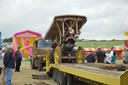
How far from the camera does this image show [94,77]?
477cm

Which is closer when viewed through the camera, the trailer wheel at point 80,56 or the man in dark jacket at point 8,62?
the man in dark jacket at point 8,62

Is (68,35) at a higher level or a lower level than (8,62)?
higher

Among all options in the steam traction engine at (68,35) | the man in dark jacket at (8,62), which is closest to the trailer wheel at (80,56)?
the steam traction engine at (68,35)

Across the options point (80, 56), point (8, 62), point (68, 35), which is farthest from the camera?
point (80, 56)

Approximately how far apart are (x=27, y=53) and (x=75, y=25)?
21.0 meters

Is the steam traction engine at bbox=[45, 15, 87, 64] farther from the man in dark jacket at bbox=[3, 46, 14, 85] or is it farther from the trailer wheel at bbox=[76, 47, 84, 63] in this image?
the man in dark jacket at bbox=[3, 46, 14, 85]

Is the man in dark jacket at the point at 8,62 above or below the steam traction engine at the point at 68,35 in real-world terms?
below

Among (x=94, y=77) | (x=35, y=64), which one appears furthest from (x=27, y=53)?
(x=94, y=77)

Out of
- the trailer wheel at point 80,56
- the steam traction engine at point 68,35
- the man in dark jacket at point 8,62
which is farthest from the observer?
the trailer wheel at point 80,56

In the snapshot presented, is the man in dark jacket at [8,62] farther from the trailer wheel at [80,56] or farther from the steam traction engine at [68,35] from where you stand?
the trailer wheel at [80,56]

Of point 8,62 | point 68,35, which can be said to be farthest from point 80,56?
point 8,62

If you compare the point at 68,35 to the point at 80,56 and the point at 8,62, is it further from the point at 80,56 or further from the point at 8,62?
the point at 8,62

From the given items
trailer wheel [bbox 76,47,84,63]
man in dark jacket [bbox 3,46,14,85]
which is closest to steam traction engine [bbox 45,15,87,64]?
trailer wheel [bbox 76,47,84,63]

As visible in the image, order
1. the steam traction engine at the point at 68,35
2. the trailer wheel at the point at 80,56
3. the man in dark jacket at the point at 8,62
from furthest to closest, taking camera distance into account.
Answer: the trailer wheel at the point at 80,56, the steam traction engine at the point at 68,35, the man in dark jacket at the point at 8,62
